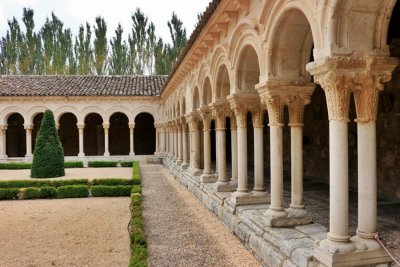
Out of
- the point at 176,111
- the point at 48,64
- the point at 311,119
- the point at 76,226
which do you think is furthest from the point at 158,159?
the point at 48,64

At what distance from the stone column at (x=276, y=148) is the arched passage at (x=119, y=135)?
82.0 feet

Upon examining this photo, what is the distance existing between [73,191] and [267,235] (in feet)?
28.8

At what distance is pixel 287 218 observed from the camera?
5.89 m

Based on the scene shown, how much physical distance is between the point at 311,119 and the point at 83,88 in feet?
62.2

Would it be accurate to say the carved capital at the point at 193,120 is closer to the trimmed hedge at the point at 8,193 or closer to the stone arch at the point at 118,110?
the trimmed hedge at the point at 8,193

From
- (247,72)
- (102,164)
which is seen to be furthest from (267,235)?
(102,164)

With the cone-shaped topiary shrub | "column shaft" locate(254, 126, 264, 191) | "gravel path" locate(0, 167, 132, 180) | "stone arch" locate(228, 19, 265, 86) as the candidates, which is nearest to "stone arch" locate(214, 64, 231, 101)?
"stone arch" locate(228, 19, 265, 86)

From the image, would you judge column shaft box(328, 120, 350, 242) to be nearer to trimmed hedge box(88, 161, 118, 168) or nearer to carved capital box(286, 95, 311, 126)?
carved capital box(286, 95, 311, 126)

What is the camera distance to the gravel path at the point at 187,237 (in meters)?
5.94

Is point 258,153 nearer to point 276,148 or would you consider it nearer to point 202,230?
point 276,148

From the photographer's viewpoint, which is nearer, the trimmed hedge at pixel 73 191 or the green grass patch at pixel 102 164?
the trimmed hedge at pixel 73 191

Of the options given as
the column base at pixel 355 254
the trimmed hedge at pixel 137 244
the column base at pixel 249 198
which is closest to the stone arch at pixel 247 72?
the column base at pixel 249 198

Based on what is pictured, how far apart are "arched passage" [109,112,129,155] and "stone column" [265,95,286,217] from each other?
2500 centimetres

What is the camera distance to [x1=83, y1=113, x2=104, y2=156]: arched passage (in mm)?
29688
